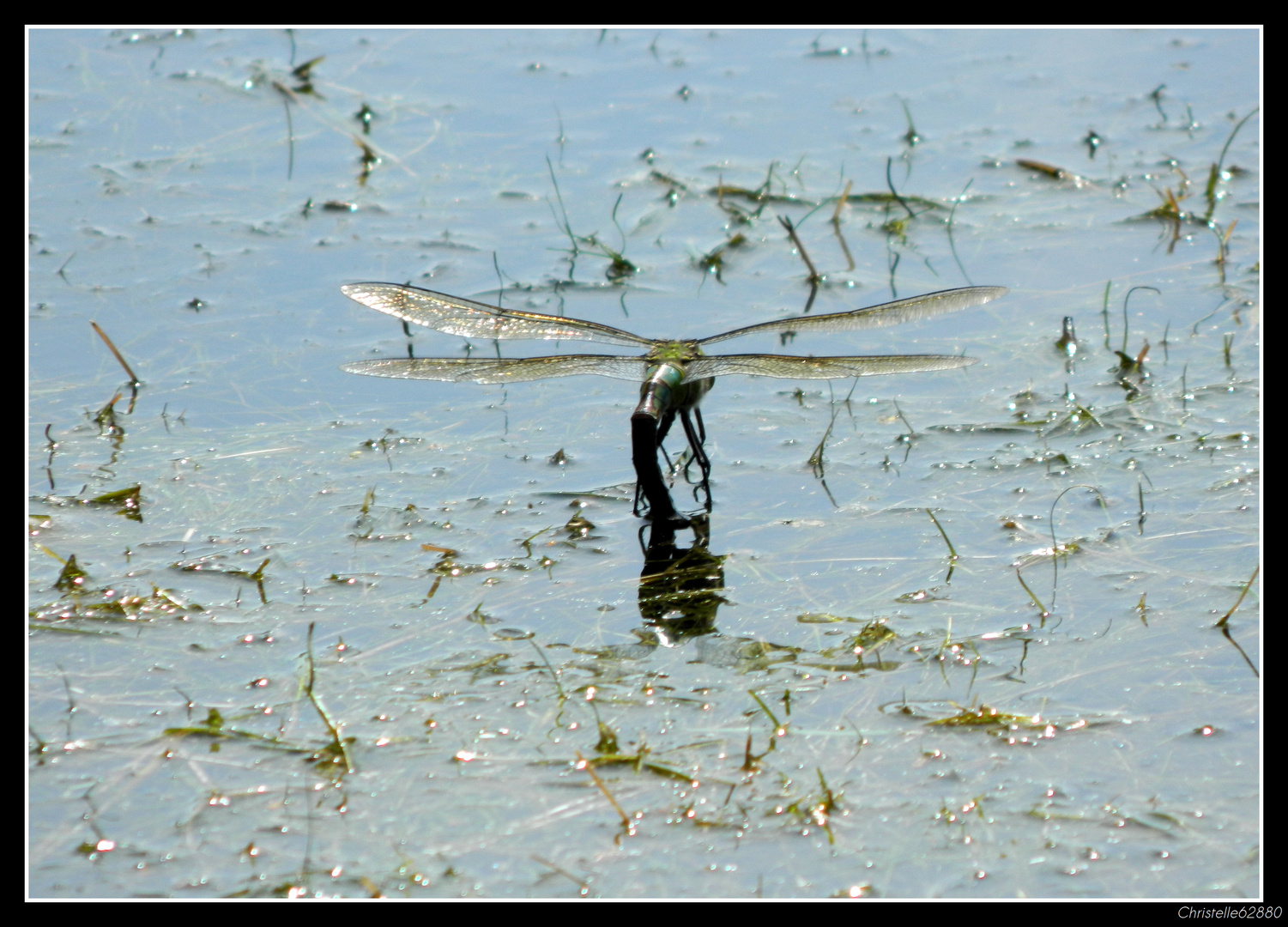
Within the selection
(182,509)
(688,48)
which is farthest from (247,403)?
(688,48)

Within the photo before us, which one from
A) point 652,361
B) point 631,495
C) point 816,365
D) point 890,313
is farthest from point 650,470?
point 890,313

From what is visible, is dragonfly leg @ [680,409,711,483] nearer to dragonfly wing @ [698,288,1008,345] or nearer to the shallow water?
the shallow water

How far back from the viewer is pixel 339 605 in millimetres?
4105

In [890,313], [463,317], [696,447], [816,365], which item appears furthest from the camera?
[463,317]

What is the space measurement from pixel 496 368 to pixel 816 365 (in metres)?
1.11

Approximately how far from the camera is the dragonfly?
452 centimetres

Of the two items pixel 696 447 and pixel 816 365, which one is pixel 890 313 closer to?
pixel 816 365

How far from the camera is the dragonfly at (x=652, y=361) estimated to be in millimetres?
4516

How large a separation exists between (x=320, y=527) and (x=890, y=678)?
1.98 m

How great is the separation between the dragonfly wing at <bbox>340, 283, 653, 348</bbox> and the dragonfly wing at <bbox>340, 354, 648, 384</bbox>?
30 centimetres

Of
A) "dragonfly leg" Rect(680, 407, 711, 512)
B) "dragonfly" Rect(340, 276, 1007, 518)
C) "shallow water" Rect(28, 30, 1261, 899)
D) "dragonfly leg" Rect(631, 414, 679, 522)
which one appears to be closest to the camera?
"shallow water" Rect(28, 30, 1261, 899)

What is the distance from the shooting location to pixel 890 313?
487 cm

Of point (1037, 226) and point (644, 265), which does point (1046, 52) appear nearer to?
point (1037, 226)

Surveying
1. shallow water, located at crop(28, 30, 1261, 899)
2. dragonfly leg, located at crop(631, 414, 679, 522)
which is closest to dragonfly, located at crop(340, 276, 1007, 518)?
dragonfly leg, located at crop(631, 414, 679, 522)
